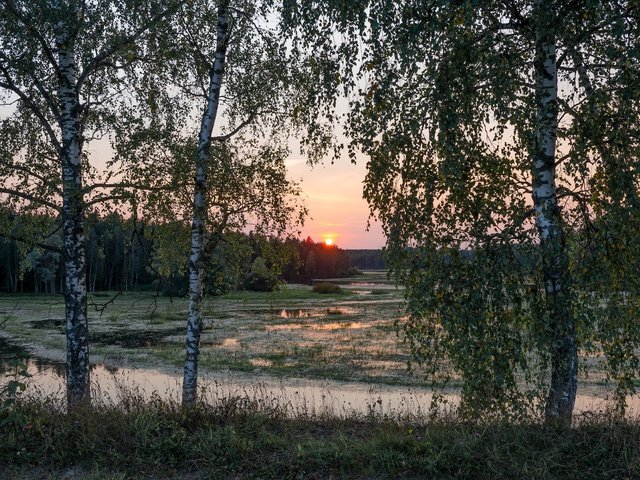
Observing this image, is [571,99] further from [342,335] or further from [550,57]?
[342,335]

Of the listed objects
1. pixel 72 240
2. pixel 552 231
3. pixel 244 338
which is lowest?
pixel 244 338

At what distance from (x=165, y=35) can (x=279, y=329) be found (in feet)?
77.8

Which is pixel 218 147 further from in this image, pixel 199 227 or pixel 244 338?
pixel 244 338

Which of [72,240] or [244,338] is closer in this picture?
[72,240]

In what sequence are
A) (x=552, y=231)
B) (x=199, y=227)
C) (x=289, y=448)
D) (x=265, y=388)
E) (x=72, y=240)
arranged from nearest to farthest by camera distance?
(x=552, y=231)
(x=289, y=448)
(x=72, y=240)
(x=199, y=227)
(x=265, y=388)

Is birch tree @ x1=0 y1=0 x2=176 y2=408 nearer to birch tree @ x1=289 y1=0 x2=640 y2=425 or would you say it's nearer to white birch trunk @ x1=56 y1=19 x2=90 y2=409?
white birch trunk @ x1=56 y1=19 x2=90 y2=409

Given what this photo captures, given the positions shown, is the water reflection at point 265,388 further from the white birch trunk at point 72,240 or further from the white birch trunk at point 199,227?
the white birch trunk at point 72,240

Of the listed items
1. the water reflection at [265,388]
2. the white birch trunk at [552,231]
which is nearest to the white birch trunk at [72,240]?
the water reflection at [265,388]

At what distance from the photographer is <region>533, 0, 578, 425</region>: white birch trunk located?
5730 millimetres

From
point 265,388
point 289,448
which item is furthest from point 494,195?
point 265,388

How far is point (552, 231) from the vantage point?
241 inches

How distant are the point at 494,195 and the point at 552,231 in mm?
943

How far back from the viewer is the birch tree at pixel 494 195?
18.8ft

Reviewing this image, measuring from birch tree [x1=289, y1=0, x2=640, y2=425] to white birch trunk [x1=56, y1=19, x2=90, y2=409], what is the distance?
5.45 meters
